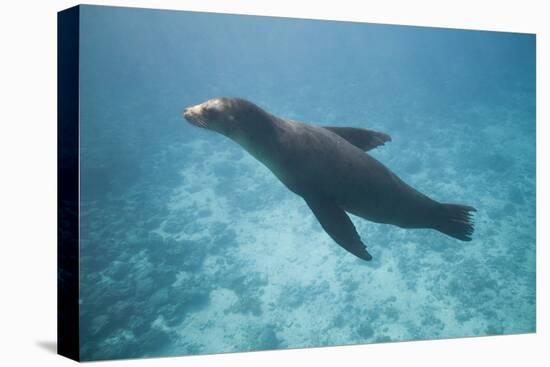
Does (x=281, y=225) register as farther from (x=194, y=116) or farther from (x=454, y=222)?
(x=194, y=116)

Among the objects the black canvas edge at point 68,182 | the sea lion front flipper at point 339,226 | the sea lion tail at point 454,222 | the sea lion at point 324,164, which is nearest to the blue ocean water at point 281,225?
the black canvas edge at point 68,182

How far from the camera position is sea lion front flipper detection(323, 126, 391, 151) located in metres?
5.96

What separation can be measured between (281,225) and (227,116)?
8.02m

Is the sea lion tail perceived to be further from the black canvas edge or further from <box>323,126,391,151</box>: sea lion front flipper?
the black canvas edge

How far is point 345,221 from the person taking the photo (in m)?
5.37

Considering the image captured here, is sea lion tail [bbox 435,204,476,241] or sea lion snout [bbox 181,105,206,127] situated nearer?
sea lion snout [bbox 181,105,206,127]

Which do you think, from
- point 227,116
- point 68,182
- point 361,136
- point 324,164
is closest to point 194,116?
point 227,116

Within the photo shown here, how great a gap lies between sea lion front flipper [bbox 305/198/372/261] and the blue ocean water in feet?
9.03

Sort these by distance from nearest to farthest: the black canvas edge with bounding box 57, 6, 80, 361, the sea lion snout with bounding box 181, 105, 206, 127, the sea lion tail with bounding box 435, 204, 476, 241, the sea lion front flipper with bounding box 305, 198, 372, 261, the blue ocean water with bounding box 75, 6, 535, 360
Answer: the sea lion snout with bounding box 181, 105, 206, 127, the sea lion front flipper with bounding box 305, 198, 372, 261, the black canvas edge with bounding box 57, 6, 80, 361, the sea lion tail with bounding box 435, 204, 476, 241, the blue ocean water with bounding box 75, 6, 535, 360

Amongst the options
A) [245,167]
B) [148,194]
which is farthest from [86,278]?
[245,167]

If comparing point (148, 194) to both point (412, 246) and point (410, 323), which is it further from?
point (410, 323)

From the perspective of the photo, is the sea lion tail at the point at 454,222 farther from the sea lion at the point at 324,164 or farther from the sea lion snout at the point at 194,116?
the sea lion snout at the point at 194,116

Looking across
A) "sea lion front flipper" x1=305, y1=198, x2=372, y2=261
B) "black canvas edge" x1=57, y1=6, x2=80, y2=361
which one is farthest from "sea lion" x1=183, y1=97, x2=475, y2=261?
"black canvas edge" x1=57, y1=6, x2=80, y2=361

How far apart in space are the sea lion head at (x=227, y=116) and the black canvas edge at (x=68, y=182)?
5.88ft
